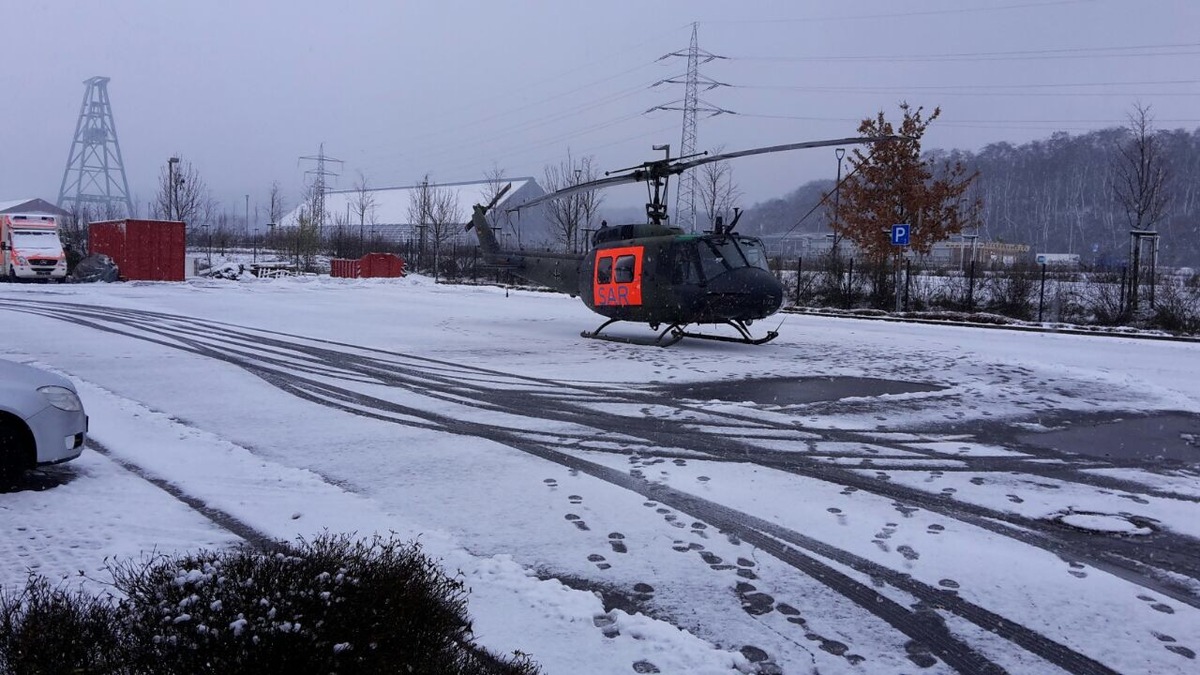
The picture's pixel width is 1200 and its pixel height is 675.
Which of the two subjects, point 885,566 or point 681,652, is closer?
point 681,652

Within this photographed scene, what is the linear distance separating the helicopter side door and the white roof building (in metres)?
44.5

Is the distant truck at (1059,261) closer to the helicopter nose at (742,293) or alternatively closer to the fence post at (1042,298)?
the fence post at (1042,298)

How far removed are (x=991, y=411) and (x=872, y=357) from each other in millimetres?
4878

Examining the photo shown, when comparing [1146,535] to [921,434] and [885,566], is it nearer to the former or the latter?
[885,566]

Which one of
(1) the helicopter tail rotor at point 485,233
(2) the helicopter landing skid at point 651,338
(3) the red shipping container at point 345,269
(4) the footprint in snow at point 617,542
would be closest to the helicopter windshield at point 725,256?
(2) the helicopter landing skid at point 651,338

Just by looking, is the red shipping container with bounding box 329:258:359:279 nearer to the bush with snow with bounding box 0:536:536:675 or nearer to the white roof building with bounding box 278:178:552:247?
the white roof building with bounding box 278:178:552:247

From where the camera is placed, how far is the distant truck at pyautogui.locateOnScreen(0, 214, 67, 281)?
31.1 m

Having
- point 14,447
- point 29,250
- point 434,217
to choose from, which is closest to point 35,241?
point 29,250

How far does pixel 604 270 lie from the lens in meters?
16.0

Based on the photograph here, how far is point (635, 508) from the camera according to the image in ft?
17.6

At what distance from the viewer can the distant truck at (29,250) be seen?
102ft

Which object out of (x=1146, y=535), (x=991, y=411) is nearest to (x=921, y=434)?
(x=991, y=411)

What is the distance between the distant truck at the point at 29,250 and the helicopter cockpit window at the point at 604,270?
2656cm

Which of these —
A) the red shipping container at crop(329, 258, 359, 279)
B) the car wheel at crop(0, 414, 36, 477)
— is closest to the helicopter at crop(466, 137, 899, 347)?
the car wheel at crop(0, 414, 36, 477)
